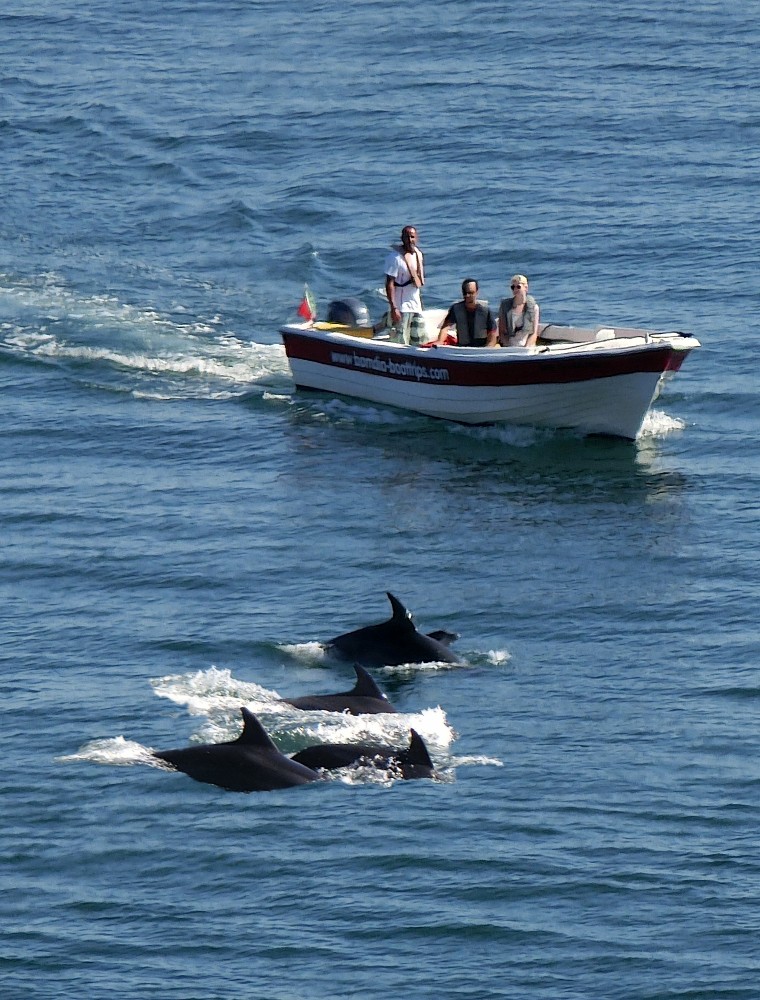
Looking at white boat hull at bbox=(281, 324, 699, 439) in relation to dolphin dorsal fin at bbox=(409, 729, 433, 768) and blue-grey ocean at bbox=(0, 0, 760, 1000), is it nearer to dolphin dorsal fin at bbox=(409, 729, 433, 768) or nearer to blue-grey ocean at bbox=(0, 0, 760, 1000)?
blue-grey ocean at bbox=(0, 0, 760, 1000)

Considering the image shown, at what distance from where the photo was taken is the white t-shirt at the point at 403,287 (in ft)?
108

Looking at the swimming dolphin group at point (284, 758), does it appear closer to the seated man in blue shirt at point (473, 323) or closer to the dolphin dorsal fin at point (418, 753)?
the dolphin dorsal fin at point (418, 753)

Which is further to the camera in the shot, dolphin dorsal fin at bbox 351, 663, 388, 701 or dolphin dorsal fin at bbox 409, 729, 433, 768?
dolphin dorsal fin at bbox 351, 663, 388, 701

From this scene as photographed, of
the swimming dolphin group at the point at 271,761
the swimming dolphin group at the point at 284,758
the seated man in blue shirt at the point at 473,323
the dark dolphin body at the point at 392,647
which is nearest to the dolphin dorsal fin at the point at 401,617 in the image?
the dark dolphin body at the point at 392,647

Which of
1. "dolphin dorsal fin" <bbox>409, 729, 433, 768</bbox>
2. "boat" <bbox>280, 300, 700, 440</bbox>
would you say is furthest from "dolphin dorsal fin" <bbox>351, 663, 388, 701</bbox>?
"boat" <bbox>280, 300, 700, 440</bbox>

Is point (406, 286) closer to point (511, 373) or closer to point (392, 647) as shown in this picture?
point (511, 373)

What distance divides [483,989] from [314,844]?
290 centimetres

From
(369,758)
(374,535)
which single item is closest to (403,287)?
(374,535)

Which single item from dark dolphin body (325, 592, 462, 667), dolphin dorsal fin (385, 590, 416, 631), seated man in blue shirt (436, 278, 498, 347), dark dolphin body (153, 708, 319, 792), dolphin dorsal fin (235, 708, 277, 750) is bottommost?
dark dolphin body (153, 708, 319, 792)

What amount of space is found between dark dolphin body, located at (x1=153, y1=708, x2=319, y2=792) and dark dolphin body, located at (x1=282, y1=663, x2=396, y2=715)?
1.46 m

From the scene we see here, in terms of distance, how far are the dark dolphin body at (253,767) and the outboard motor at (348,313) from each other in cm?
1527

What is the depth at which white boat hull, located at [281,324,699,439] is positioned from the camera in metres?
30.8

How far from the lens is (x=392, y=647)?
23344mm

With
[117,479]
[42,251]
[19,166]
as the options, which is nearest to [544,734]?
[117,479]
